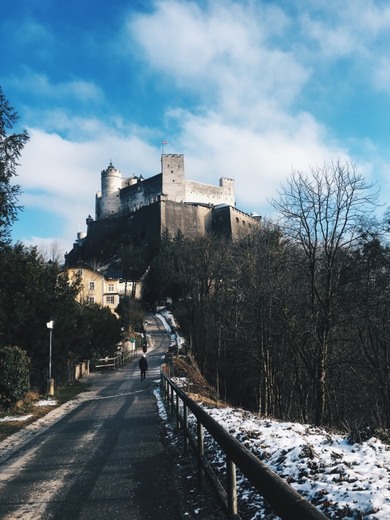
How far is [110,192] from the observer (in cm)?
11281

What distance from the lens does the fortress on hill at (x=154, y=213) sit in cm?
9200

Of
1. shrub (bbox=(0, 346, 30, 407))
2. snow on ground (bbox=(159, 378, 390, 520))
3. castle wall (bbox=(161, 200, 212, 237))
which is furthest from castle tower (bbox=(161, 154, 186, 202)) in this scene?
snow on ground (bbox=(159, 378, 390, 520))

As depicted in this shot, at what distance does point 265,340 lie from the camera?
22.9 metres

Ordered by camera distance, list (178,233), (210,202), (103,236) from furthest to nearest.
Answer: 1. (210,202)
2. (103,236)
3. (178,233)

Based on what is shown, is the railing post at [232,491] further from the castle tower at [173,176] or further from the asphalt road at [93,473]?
the castle tower at [173,176]

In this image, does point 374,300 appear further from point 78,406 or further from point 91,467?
point 91,467

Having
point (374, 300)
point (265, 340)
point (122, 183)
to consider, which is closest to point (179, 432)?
point (374, 300)

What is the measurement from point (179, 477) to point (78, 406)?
10027 mm

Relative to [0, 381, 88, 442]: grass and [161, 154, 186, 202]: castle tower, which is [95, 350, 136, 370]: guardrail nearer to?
[0, 381, 88, 442]: grass

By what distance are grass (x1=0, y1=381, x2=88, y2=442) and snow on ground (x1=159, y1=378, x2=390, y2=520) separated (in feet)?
17.6

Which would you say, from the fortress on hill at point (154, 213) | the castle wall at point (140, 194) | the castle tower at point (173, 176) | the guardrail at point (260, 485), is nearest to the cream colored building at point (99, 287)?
the fortress on hill at point (154, 213)

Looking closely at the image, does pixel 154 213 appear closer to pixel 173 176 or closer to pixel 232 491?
pixel 173 176

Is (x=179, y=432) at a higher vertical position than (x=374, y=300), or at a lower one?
lower

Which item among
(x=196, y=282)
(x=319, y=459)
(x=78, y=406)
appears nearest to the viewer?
(x=319, y=459)
